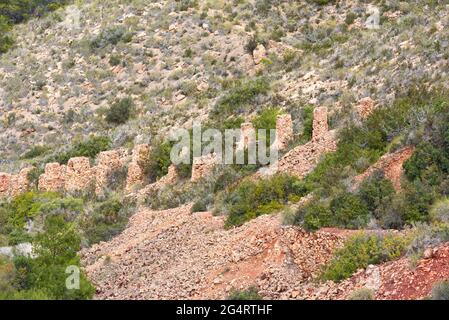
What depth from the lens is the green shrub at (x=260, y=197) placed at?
1720 centimetres

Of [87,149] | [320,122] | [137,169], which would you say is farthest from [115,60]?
[320,122]

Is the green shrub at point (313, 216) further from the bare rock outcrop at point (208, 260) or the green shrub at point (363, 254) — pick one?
the green shrub at point (363, 254)

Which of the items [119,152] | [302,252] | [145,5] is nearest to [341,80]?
[119,152]

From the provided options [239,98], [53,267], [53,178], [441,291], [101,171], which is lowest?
[53,178]

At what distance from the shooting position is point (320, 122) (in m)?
21.6

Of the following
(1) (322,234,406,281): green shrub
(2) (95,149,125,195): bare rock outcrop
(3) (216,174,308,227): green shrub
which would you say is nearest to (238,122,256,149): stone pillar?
(3) (216,174,308,227): green shrub

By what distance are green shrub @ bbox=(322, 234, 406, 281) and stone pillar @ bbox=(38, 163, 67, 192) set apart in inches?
586

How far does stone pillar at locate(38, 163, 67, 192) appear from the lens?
26.6 meters

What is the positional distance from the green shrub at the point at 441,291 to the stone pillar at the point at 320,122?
1041cm

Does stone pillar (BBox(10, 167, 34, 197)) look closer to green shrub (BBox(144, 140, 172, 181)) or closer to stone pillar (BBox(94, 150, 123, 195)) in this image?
stone pillar (BBox(94, 150, 123, 195))

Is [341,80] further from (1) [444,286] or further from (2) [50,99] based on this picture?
(2) [50,99]

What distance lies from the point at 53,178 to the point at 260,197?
11.0 m

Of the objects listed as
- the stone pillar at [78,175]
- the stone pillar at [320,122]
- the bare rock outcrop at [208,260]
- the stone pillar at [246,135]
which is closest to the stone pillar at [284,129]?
the stone pillar at [246,135]

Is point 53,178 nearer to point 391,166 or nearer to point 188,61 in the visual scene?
point 188,61
